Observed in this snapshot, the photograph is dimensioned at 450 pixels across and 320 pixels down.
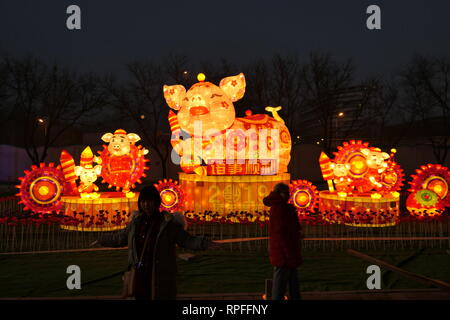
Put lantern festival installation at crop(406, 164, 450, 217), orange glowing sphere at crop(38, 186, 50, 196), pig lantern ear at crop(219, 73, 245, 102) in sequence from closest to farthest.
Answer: orange glowing sphere at crop(38, 186, 50, 196), lantern festival installation at crop(406, 164, 450, 217), pig lantern ear at crop(219, 73, 245, 102)

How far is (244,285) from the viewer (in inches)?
300

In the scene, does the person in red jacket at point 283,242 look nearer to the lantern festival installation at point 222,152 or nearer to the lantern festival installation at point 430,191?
the lantern festival installation at point 222,152

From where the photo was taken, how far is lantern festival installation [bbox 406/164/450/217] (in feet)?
48.0

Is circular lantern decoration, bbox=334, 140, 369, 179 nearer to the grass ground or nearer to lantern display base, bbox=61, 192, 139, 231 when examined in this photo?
the grass ground

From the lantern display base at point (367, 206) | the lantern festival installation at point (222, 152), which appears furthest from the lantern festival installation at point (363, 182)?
the lantern festival installation at point (222, 152)

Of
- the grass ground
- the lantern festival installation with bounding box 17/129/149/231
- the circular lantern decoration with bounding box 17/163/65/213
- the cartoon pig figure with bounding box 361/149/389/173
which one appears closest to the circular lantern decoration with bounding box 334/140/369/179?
the cartoon pig figure with bounding box 361/149/389/173

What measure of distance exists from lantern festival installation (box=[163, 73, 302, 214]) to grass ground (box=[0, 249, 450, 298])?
4.68 m

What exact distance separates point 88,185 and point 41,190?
167 cm

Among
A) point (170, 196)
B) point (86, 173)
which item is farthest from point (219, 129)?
point (86, 173)

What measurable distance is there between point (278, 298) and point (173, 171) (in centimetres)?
2779

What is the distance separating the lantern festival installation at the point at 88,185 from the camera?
512 inches

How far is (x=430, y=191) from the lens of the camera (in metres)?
14.7

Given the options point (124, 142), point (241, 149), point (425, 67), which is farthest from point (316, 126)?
point (124, 142)

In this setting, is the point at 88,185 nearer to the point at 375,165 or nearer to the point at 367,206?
the point at 367,206
